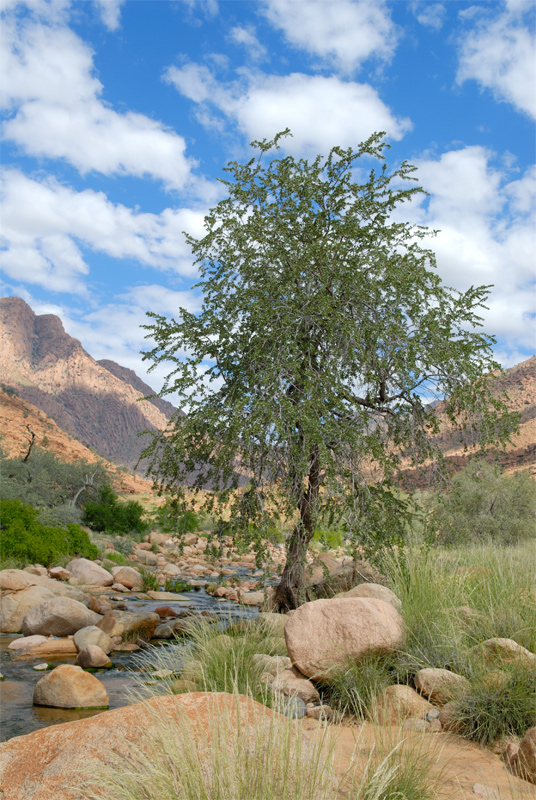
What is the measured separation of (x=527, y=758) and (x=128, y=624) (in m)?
7.85

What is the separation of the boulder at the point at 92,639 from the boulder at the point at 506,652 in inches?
243

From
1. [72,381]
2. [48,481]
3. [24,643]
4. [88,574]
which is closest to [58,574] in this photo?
[88,574]

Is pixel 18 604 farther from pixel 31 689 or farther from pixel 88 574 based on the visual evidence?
pixel 88 574

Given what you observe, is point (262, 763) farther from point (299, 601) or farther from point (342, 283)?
point (342, 283)

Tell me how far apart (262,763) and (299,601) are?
22.6ft

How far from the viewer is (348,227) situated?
9609 mm

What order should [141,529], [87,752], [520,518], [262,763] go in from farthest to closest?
1. [141,529]
2. [520,518]
3. [87,752]
4. [262,763]

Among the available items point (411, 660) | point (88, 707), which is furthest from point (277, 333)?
point (88, 707)

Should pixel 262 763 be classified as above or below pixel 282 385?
below

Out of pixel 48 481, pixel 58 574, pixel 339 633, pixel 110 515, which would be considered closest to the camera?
pixel 339 633

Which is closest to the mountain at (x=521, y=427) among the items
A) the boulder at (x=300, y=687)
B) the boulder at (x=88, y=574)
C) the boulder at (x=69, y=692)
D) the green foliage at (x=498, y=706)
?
the boulder at (x=88, y=574)

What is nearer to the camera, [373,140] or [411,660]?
[411,660]

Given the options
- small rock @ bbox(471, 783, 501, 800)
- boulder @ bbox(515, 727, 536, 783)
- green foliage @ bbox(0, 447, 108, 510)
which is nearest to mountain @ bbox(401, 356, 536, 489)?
green foliage @ bbox(0, 447, 108, 510)

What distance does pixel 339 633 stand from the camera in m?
6.00
